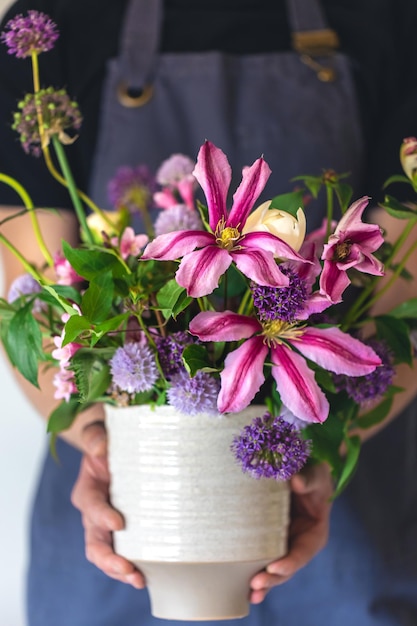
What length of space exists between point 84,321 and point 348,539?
468 mm

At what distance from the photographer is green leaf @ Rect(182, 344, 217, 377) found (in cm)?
43

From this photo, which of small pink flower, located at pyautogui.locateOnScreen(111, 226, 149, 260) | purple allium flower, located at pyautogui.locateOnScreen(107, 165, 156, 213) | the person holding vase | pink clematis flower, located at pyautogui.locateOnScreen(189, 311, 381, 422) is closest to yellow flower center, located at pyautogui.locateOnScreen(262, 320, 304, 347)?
pink clematis flower, located at pyautogui.locateOnScreen(189, 311, 381, 422)

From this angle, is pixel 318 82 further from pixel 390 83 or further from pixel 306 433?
pixel 306 433

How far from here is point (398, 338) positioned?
51 centimetres

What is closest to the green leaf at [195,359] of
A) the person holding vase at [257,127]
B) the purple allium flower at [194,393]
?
the purple allium flower at [194,393]

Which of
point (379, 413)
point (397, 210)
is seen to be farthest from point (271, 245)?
point (379, 413)

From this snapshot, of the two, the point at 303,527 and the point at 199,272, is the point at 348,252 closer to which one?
the point at 199,272

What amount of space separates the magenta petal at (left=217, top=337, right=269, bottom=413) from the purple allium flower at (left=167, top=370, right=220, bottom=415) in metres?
0.04

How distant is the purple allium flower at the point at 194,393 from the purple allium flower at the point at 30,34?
0.19 m

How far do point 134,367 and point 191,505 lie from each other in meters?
0.09

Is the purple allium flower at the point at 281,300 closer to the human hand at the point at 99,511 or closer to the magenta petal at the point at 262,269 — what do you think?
the magenta petal at the point at 262,269

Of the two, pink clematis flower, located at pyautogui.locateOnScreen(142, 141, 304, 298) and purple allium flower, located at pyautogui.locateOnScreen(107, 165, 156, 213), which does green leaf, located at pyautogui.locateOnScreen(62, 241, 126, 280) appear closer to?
pink clematis flower, located at pyautogui.locateOnScreen(142, 141, 304, 298)

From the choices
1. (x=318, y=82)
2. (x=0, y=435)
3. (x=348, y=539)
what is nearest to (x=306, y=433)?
(x=348, y=539)

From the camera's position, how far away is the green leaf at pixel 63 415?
52cm
